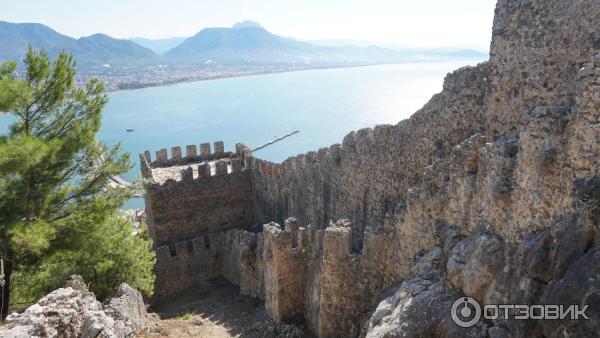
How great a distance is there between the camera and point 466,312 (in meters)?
6.42

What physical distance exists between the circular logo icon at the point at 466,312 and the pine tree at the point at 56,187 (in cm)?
718

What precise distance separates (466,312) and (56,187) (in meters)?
8.29

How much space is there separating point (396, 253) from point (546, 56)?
4.02 metres

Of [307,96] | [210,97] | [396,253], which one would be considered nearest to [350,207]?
[396,253]

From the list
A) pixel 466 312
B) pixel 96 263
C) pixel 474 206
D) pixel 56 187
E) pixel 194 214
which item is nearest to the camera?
pixel 466 312

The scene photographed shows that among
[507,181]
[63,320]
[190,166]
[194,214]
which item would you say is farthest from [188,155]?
[507,181]

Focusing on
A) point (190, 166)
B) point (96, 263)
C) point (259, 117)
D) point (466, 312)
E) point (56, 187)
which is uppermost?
point (56, 187)

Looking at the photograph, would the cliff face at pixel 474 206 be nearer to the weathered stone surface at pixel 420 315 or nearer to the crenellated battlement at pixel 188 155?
the weathered stone surface at pixel 420 315

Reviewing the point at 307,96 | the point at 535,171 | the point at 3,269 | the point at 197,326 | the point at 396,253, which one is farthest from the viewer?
the point at 307,96

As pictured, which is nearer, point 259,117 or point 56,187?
point 56,187

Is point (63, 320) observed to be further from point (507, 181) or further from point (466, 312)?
point (507, 181)

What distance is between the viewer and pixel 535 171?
605 cm

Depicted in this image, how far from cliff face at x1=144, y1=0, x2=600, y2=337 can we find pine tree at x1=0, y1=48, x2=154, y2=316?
3716 millimetres

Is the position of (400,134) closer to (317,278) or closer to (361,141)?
(361,141)
